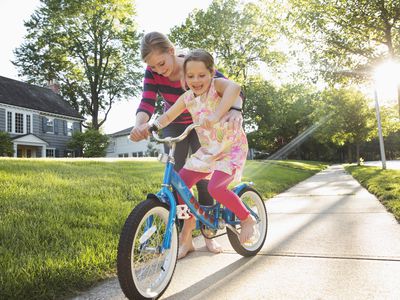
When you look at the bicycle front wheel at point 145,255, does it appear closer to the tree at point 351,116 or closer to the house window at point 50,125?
the tree at point 351,116

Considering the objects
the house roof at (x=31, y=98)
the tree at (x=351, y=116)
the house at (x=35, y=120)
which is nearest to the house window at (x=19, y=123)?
the house at (x=35, y=120)

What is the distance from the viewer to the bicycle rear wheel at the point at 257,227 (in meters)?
3.01

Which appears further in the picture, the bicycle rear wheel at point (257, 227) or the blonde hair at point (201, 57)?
the bicycle rear wheel at point (257, 227)

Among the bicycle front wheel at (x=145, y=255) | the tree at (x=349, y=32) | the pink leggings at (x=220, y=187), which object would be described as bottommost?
the bicycle front wheel at (x=145, y=255)

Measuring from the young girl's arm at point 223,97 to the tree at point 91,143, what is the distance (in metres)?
26.7

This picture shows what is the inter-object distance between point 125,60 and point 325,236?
3595 centimetres

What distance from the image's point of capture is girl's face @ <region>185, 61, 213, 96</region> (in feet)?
8.36

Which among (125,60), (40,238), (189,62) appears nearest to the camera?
(189,62)

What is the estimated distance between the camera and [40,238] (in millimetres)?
3109

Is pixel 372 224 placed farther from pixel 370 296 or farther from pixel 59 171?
pixel 59 171

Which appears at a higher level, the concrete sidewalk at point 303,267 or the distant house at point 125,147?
the distant house at point 125,147

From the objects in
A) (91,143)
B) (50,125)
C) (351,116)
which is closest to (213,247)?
(351,116)

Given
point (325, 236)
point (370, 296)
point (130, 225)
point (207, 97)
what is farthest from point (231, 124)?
point (325, 236)

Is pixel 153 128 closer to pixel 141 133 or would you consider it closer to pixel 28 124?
pixel 141 133
